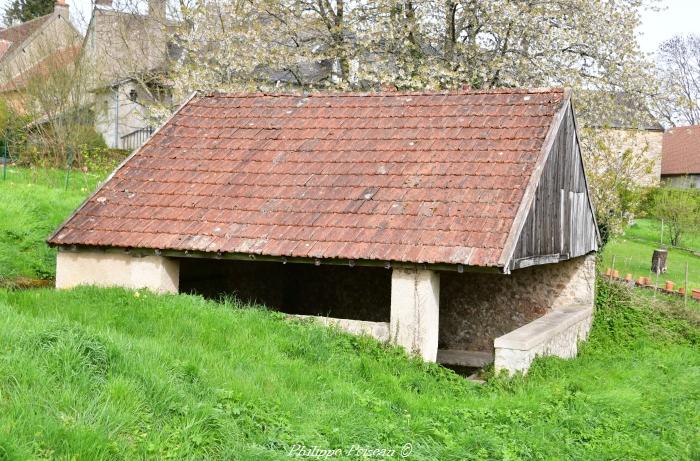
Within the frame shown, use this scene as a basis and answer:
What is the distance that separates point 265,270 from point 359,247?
5198mm

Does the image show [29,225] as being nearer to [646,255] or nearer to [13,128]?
[13,128]

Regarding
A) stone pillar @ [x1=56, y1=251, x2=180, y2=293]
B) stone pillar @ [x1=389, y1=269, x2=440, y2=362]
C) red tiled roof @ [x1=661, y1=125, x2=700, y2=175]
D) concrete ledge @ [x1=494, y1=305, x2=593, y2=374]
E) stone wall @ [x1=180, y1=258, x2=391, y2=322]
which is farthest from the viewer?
red tiled roof @ [x1=661, y1=125, x2=700, y2=175]

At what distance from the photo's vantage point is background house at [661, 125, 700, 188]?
47.5 metres

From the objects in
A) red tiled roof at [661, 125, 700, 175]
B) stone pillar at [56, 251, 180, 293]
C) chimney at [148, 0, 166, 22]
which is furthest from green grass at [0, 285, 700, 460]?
red tiled roof at [661, 125, 700, 175]

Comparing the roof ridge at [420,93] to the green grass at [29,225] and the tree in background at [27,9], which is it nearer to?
the green grass at [29,225]

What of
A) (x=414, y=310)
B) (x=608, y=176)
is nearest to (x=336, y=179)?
(x=414, y=310)

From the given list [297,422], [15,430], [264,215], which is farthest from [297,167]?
[15,430]

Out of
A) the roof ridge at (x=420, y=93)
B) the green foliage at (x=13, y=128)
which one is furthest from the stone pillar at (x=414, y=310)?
the green foliage at (x=13, y=128)

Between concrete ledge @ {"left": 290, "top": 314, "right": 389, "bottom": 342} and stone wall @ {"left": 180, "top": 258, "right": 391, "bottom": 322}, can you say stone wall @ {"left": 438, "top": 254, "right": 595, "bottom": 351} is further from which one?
concrete ledge @ {"left": 290, "top": 314, "right": 389, "bottom": 342}

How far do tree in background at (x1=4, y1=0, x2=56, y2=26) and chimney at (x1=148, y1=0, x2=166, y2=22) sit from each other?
76.6 feet

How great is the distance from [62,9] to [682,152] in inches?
1465

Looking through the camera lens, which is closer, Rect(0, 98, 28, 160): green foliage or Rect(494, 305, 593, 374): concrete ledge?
Rect(494, 305, 593, 374): concrete ledge

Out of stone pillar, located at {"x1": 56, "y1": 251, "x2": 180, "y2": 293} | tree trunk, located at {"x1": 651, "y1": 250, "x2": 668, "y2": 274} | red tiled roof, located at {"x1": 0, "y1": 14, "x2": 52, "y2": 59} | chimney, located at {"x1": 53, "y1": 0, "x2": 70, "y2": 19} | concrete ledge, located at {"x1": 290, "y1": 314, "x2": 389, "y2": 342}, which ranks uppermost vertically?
chimney, located at {"x1": 53, "y1": 0, "x2": 70, "y2": 19}

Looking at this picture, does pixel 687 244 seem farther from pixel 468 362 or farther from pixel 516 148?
pixel 516 148
